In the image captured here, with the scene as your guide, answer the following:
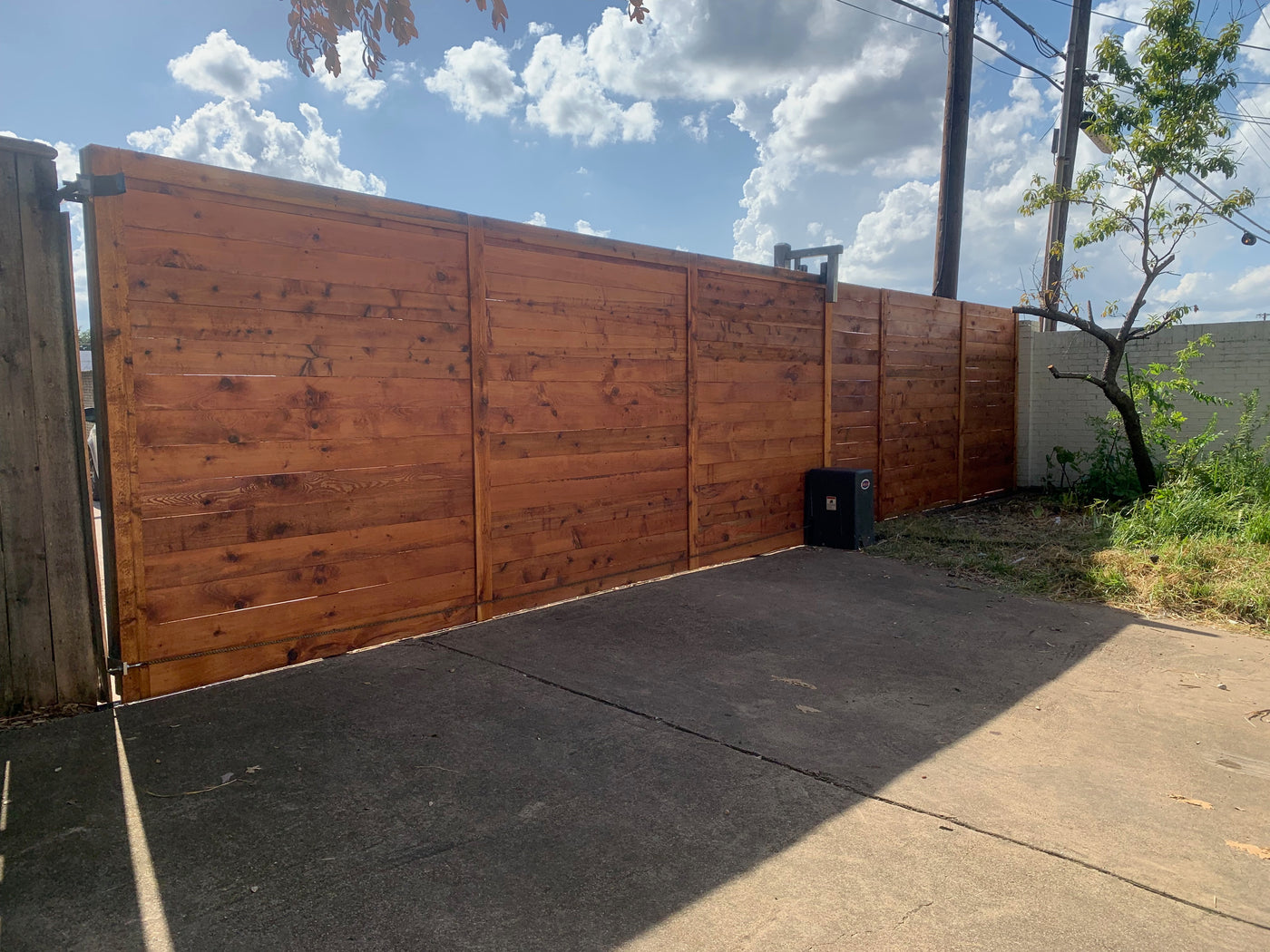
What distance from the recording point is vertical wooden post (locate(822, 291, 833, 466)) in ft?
24.5

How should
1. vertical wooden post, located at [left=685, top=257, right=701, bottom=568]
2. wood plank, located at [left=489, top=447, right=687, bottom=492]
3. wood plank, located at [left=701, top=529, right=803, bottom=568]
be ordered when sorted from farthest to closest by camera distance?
wood plank, located at [left=701, top=529, right=803, bottom=568], vertical wooden post, located at [left=685, top=257, right=701, bottom=568], wood plank, located at [left=489, top=447, right=687, bottom=492]

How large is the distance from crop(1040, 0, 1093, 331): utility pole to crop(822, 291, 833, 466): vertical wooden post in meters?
3.95

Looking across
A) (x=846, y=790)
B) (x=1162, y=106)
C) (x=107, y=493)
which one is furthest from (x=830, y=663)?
(x=1162, y=106)

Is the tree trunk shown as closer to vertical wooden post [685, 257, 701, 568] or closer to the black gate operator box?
the black gate operator box

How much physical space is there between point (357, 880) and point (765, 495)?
5116mm

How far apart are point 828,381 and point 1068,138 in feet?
19.5

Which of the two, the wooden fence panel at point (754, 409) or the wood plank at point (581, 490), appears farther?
the wooden fence panel at point (754, 409)

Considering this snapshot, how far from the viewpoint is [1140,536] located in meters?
6.84

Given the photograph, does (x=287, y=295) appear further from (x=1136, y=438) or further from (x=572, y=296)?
(x=1136, y=438)

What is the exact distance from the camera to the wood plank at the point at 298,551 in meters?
3.71

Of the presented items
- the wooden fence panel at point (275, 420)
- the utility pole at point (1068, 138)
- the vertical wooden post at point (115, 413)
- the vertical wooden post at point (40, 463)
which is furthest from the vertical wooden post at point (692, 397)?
the utility pole at point (1068, 138)

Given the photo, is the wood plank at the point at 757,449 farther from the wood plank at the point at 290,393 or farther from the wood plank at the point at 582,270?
the wood plank at the point at 290,393

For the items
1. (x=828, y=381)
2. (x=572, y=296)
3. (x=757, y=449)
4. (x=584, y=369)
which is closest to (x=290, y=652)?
(x=584, y=369)

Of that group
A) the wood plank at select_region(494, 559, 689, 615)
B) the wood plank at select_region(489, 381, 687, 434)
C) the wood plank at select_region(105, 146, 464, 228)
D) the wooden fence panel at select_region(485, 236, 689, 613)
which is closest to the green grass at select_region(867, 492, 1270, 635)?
the wood plank at select_region(494, 559, 689, 615)
